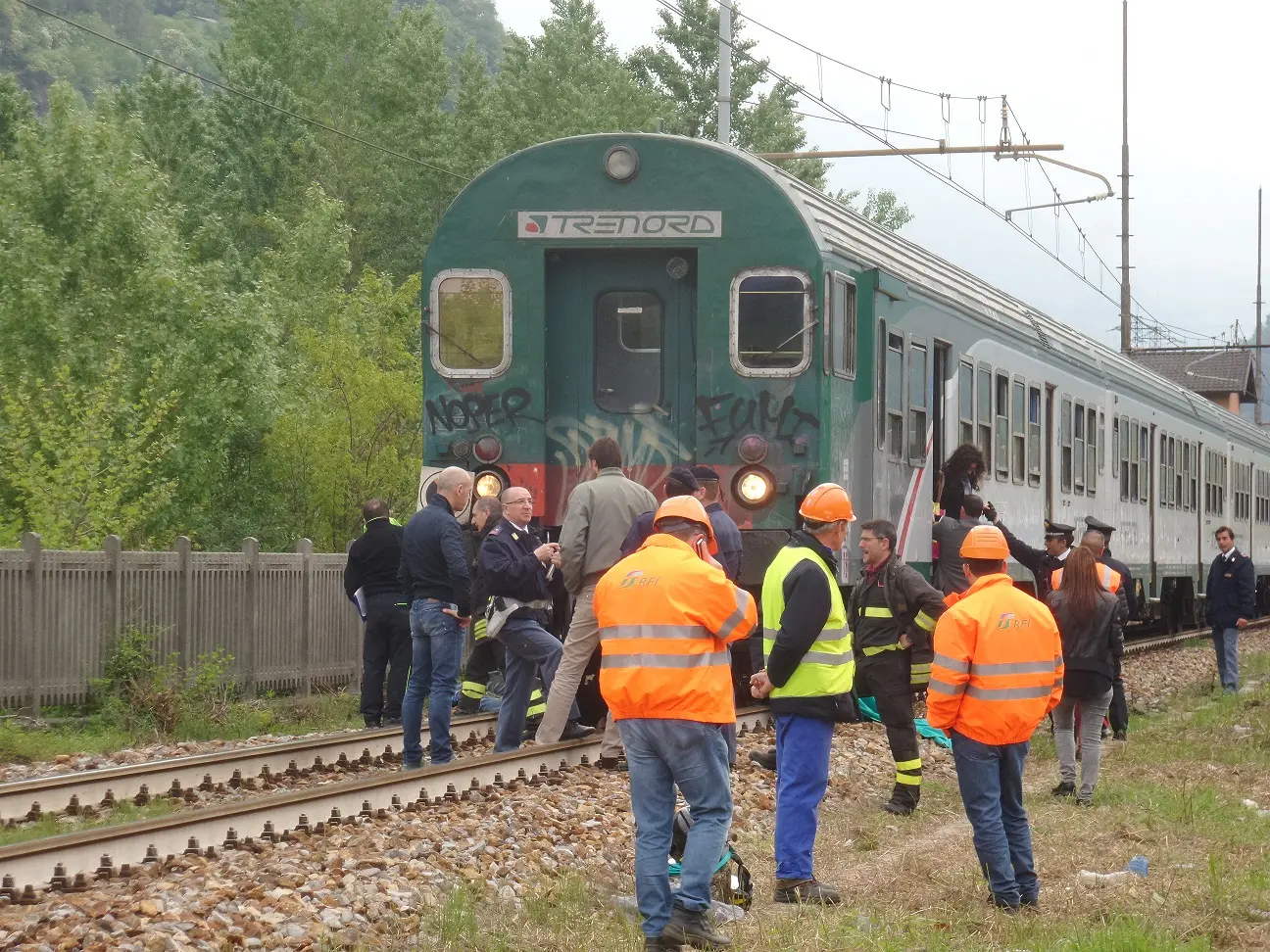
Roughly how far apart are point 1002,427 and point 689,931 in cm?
1082

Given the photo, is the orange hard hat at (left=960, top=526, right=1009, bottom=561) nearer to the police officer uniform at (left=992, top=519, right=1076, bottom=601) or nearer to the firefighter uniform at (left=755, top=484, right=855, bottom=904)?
the firefighter uniform at (left=755, top=484, right=855, bottom=904)

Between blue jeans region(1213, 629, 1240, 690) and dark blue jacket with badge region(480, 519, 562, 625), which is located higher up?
dark blue jacket with badge region(480, 519, 562, 625)

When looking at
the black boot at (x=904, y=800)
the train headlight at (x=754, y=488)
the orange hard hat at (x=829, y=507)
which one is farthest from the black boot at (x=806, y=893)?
the train headlight at (x=754, y=488)

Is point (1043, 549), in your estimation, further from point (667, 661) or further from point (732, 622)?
point (667, 661)

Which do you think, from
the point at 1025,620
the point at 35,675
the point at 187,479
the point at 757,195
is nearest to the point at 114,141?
the point at 187,479

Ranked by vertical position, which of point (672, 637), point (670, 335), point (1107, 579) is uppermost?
point (670, 335)

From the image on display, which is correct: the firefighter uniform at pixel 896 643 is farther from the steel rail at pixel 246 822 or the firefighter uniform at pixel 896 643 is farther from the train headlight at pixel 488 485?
the train headlight at pixel 488 485

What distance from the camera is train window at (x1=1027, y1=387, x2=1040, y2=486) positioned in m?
17.5

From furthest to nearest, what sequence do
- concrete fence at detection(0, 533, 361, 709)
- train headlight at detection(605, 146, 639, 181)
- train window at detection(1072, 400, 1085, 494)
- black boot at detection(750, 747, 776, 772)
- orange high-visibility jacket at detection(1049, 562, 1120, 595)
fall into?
train window at detection(1072, 400, 1085, 494)
concrete fence at detection(0, 533, 361, 709)
train headlight at detection(605, 146, 639, 181)
orange high-visibility jacket at detection(1049, 562, 1120, 595)
black boot at detection(750, 747, 776, 772)

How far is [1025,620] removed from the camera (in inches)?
301

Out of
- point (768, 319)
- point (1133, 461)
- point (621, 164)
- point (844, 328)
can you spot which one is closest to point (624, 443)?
point (768, 319)

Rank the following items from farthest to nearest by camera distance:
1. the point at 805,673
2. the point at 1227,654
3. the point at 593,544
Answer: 1. the point at 1227,654
2. the point at 593,544
3. the point at 805,673

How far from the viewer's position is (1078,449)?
64.1 feet

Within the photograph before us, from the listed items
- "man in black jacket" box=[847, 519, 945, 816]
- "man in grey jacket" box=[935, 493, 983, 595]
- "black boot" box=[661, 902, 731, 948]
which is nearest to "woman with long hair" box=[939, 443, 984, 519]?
"man in grey jacket" box=[935, 493, 983, 595]
